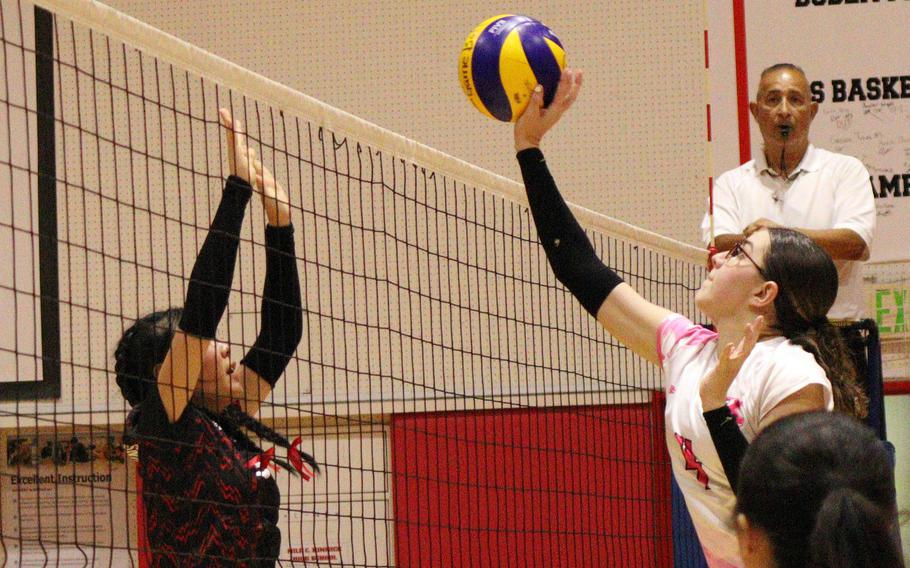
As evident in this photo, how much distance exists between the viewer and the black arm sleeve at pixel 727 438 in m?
2.23

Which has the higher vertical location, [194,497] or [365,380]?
[365,380]

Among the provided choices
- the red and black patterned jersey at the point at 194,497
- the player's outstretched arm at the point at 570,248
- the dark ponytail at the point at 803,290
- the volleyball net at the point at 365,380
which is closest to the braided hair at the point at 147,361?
the red and black patterned jersey at the point at 194,497

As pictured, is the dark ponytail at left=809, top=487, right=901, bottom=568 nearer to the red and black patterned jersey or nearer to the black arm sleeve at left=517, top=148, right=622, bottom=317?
the black arm sleeve at left=517, top=148, right=622, bottom=317

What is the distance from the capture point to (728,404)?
2.49 m

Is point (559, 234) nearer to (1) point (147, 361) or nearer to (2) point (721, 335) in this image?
(2) point (721, 335)

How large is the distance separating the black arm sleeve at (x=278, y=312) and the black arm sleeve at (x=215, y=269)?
0.33 meters

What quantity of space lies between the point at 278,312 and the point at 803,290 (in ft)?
4.36

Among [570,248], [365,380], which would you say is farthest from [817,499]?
[365,380]

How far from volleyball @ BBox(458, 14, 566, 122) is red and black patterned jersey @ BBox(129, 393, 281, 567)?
109 cm

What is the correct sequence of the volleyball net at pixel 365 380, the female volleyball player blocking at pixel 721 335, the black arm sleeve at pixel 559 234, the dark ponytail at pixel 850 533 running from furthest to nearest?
the volleyball net at pixel 365 380, the black arm sleeve at pixel 559 234, the female volleyball player blocking at pixel 721 335, the dark ponytail at pixel 850 533

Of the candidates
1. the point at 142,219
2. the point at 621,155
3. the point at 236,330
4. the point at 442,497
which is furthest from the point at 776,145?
the point at 142,219

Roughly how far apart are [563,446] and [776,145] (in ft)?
5.83

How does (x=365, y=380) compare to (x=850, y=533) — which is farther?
(x=365, y=380)

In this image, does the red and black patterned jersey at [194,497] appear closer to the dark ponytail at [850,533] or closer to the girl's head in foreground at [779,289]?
the girl's head in foreground at [779,289]
